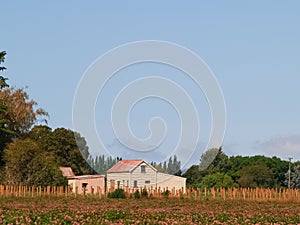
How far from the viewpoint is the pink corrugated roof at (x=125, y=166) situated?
88438 millimetres

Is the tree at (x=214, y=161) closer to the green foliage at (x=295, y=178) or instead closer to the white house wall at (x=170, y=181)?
the green foliage at (x=295, y=178)

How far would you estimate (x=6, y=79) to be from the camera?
269 feet

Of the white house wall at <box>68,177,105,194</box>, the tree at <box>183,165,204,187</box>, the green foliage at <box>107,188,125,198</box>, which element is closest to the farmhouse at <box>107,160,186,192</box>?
the white house wall at <box>68,177,105,194</box>

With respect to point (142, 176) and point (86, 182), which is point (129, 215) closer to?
point (86, 182)

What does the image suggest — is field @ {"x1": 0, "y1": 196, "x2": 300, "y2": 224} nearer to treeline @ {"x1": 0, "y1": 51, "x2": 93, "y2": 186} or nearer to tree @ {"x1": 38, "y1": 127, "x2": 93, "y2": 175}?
treeline @ {"x1": 0, "y1": 51, "x2": 93, "y2": 186}

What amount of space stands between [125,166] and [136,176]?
1874 millimetres

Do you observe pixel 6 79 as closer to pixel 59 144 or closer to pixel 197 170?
pixel 59 144

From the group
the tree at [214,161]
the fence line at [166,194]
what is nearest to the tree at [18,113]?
the fence line at [166,194]

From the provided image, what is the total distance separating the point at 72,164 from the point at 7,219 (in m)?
76.7

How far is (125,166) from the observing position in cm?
8925

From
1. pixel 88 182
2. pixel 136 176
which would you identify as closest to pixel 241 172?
pixel 136 176

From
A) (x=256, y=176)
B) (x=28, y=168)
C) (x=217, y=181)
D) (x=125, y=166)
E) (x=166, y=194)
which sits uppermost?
(x=256, y=176)

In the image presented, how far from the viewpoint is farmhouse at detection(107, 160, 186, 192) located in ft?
289

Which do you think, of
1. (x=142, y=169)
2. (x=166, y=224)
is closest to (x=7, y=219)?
(x=166, y=224)
